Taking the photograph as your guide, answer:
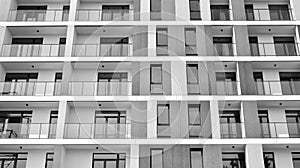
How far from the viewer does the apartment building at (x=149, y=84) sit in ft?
68.0

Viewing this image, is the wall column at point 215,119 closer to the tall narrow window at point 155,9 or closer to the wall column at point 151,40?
the wall column at point 151,40

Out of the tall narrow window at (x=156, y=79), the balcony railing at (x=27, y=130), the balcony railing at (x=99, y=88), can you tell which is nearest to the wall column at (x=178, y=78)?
the tall narrow window at (x=156, y=79)

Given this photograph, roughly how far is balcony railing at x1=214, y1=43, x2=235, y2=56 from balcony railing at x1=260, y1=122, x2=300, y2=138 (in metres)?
4.50

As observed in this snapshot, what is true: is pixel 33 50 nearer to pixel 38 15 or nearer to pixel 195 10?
pixel 38 15

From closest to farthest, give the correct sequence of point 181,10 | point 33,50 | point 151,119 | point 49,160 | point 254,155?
1. point 254,155
2. point 49,160
3. point 151,119
4. point 33,50
5. point 181,10

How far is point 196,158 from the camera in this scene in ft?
68.7

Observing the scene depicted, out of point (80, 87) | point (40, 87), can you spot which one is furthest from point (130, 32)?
point (40, 87)

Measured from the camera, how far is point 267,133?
2139cm

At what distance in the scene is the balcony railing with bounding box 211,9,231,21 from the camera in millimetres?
24422

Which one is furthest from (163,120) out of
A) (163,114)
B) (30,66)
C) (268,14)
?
(268,14)

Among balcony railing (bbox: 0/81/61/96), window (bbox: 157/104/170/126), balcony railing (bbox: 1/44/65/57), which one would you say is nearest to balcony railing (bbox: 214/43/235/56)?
window (bbox: 157/104/170/126)

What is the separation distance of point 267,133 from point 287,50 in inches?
216

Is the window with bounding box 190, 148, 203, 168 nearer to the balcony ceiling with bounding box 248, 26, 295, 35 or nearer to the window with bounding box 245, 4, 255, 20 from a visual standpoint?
the balcony ceiling with bounding box 248, 26, 295, 35

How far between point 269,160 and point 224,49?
6.64m
